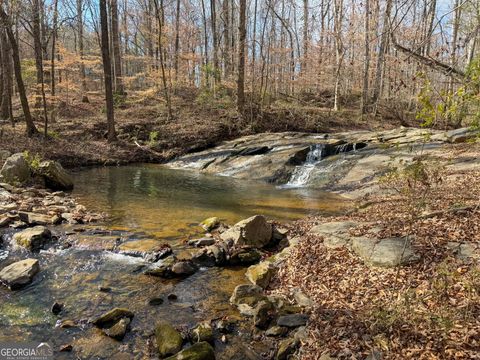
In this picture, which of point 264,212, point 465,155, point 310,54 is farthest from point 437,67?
point 310,54

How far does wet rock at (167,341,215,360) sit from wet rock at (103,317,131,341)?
788 millimetres

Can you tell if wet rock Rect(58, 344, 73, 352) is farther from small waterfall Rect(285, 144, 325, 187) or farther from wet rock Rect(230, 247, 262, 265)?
small waterfall Rect(285, 144, 325, 187)

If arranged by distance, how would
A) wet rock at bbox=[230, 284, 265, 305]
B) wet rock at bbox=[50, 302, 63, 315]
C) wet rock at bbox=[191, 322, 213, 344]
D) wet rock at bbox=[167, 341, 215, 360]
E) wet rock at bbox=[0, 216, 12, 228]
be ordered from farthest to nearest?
wet rock at bbox=[0, 216, 12, 228]
wet rock at bbox=[230, 284, 265, 305]
wet rock at bbox=[50, 302, 63, 315]
wet rock at bbox=[191, 322, 213, 344]
wet rock at bbox=[167, 341, 215, 360]

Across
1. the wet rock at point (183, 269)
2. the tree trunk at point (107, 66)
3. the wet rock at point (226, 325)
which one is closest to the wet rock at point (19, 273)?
the wet rock at point (183, 269)

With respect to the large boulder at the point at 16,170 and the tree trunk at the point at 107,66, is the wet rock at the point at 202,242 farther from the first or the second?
the tree trunk at the point at 107,66

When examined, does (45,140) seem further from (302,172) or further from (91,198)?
(302,172)

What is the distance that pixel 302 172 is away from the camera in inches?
549

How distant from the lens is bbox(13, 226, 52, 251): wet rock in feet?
20.2

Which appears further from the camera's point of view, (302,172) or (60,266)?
(302,172)

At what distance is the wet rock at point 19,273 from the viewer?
16.4 ft

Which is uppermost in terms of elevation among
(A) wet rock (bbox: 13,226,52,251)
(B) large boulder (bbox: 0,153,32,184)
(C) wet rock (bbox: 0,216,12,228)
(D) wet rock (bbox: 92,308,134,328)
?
(B) large boulder (bbox: 0,153,32,184)

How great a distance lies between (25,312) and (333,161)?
11.9 m

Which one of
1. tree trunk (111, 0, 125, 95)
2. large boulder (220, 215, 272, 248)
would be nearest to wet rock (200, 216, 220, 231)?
large boulder (220, 215, 272, 248)

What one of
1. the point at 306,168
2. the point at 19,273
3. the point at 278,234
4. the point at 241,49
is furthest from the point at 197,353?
the point at 241,49
